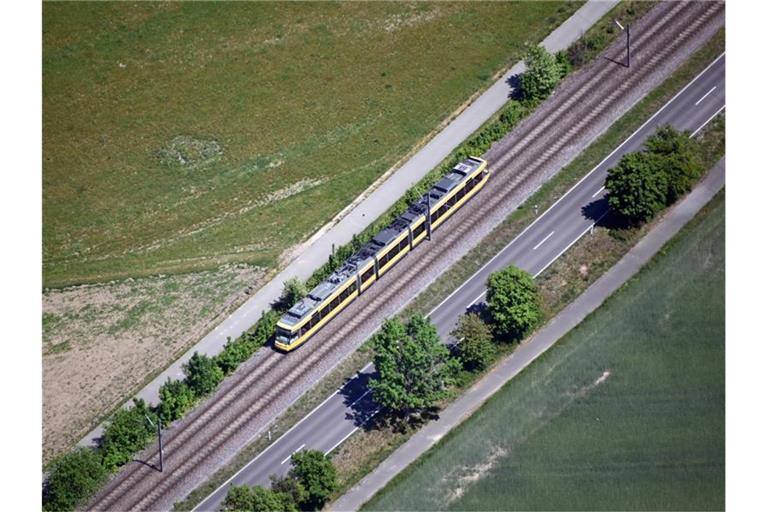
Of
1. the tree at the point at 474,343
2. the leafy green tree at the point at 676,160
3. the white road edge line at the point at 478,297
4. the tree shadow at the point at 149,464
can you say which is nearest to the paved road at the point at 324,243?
the tree shadow at the point at 149,464

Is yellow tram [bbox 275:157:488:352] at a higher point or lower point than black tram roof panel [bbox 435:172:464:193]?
lower

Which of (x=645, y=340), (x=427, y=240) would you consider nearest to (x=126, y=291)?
(x=427, y=240)

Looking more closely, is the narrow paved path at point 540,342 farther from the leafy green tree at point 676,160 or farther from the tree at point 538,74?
the tree at point 538,74

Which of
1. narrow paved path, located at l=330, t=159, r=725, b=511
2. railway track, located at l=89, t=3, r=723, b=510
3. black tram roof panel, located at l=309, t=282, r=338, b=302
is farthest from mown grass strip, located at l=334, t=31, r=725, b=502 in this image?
black tram roof panel, located at l=309, t=282, r=338, b=302

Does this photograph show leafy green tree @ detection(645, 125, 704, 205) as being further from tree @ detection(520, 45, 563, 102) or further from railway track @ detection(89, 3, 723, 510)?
tree @ detection(520, 45, 563, 102)

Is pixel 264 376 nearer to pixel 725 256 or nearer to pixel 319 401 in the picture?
pixel 319 401

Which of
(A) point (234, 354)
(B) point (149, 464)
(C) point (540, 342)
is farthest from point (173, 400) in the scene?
(C) point (540, 342)
